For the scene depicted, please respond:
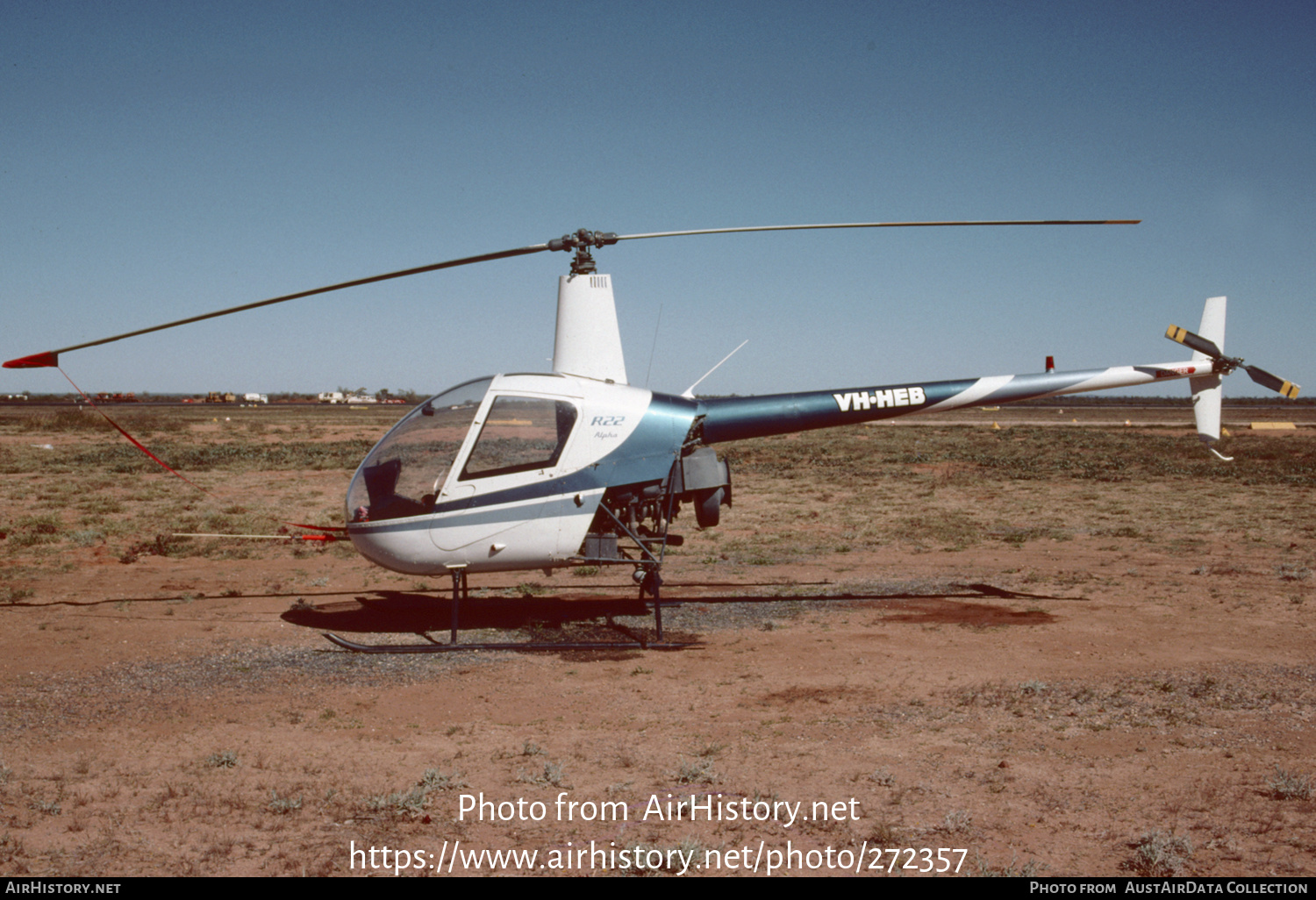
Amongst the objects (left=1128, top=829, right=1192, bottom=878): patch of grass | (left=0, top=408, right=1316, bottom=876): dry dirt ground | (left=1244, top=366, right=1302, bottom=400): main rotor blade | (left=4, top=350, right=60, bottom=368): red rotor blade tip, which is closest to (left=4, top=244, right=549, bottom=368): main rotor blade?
(left=4, top=350, right=60, bottom=368): red rotor blade tip

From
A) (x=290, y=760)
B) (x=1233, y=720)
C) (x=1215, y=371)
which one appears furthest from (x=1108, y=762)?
→ (x=1215, y=371)

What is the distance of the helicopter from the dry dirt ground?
44.6 inches

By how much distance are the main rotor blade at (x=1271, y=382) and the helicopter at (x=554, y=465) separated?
4.94m

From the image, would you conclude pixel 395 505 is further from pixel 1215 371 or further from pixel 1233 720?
pixel 1215 371

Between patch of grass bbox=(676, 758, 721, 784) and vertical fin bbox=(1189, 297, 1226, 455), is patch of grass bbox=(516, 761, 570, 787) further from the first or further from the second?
vertical fin bbox=(1189, 297, 1226, 455)

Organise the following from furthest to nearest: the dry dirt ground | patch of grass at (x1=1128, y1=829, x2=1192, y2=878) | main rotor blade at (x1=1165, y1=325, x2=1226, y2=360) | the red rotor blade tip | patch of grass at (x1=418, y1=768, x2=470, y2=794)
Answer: main rotor blade at (x1=1165, y1=325, x2=1226, y2=360)
the red rotor blade tip
patch of grass at (x1=418, y1=768, x2=470, y2=794)
the dry dirt ground
patch of grass at (x1=1128, y1=829, x2=1192, y2=878)

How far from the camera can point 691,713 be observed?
723 centimetres

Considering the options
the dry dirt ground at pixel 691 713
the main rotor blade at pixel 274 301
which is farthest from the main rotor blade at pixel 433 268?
the dry dirt ground at pixel 691 713

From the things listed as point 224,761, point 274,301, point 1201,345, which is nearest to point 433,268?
point 274,301

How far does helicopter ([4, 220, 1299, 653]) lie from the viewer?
891 cm

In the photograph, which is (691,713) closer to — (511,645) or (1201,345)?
(511,645)

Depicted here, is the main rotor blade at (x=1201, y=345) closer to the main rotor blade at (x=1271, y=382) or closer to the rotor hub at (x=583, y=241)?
the main rotor blade at (x=1271, y=382)

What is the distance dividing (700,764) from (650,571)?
3929 millimetres

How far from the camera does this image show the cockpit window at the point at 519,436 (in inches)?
351
